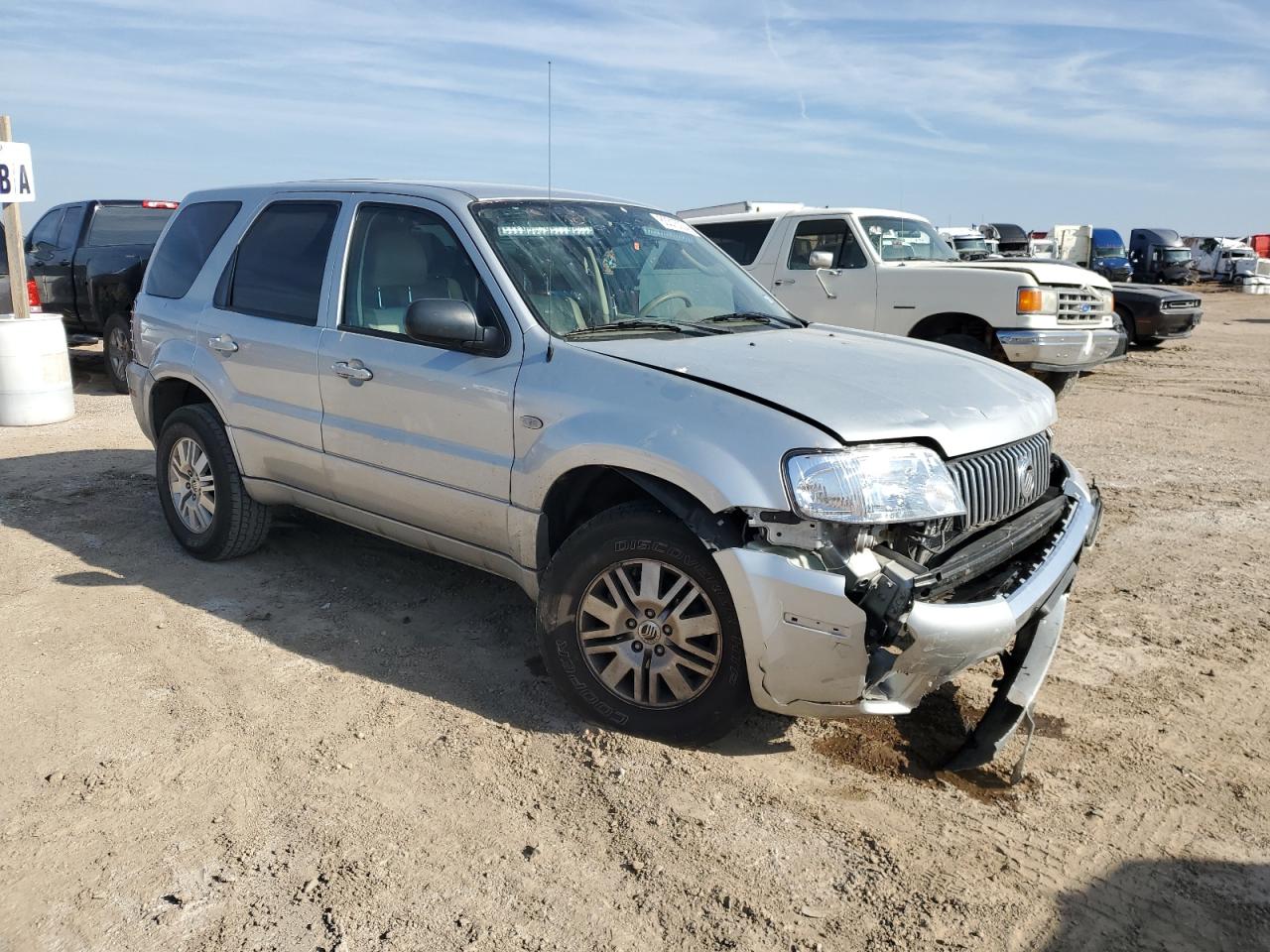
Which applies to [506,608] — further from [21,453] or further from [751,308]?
[21,453]

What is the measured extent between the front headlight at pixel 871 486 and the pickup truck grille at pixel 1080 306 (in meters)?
7.61

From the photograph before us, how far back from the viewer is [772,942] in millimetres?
2629

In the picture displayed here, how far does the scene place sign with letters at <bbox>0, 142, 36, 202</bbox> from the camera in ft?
31.2

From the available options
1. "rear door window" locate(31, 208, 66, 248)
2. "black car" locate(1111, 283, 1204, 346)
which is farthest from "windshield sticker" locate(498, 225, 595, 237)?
"black car" locate(1111, 283, 1204, 346)

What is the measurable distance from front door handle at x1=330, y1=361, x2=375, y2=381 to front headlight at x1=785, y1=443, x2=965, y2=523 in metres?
2.03

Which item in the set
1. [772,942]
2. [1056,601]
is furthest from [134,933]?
[1056,601]

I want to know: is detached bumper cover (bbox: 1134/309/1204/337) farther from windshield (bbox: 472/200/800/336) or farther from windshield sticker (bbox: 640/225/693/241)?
windshield sticker (bbox: 640/225/693/241)

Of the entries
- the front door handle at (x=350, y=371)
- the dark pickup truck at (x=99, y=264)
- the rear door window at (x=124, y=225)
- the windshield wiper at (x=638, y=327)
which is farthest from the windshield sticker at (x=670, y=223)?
the rear door window at (x=124, y=225)

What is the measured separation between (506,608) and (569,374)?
5.14ft

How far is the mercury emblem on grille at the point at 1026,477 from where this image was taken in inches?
146

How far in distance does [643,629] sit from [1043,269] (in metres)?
8.06

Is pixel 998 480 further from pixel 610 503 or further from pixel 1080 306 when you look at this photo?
pixel 1080 306

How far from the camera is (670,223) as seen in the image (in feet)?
16.7

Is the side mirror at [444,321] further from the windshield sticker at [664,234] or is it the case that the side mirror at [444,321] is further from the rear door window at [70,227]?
the rear door window at [70,227]
